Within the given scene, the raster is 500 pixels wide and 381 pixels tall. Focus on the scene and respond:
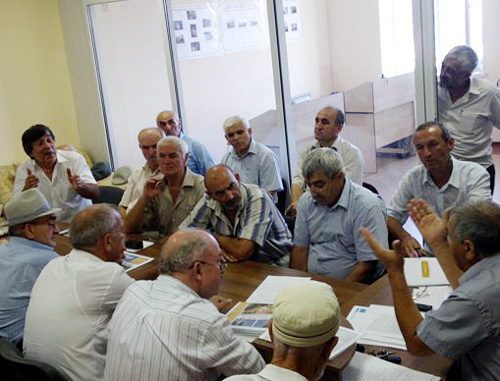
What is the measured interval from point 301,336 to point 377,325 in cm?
86

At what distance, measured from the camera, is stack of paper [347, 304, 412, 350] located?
2197 mm

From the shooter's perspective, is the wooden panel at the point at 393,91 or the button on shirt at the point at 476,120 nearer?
the button on shirt at the point at 476,120

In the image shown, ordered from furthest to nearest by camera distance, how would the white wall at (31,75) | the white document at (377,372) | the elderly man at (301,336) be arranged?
the white wall at (31,75)
the white document at (377,372)
the elderly man at (301,336)

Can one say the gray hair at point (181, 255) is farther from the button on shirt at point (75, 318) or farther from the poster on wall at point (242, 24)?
the poster on wall at point (242, 24)

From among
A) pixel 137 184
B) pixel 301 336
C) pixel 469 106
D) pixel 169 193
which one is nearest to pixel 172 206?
pixel 169 193

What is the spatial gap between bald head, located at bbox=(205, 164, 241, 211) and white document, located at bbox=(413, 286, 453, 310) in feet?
3.96

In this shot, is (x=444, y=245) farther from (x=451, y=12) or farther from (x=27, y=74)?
(x=27, y=74)

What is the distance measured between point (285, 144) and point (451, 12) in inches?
69.0

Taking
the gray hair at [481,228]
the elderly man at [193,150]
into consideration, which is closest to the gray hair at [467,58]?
the elderly man at [193,150]

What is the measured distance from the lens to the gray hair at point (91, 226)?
2625 mm

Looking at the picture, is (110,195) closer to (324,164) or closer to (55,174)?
(55,174)

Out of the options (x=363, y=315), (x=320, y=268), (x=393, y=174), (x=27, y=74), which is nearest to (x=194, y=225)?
(x=320, y=268)

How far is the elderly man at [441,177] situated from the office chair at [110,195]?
8.03ft

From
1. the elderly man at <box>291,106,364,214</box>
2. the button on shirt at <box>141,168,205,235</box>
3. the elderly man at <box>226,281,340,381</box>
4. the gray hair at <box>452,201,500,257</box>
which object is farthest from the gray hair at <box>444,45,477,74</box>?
the elderly man at <box>226,281,340,381</box>
